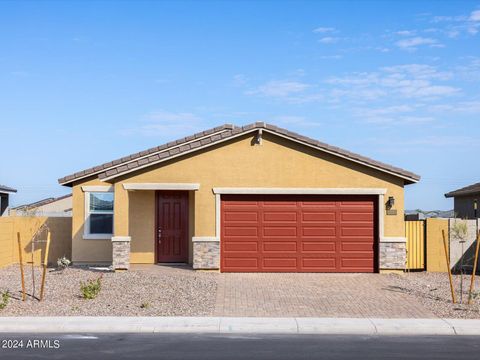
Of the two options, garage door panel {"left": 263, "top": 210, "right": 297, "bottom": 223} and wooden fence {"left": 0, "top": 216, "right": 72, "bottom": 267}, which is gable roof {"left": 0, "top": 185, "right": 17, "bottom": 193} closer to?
wooden fence {"left": 0, "top": 216, "right": 72, "bottom": 267}

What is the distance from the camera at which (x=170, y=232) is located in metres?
21.7

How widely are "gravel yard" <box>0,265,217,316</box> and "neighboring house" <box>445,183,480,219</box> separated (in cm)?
1628

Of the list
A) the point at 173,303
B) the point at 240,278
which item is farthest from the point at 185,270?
the point at 173,303

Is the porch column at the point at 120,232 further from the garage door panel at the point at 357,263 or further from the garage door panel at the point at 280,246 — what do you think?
the garage door panel at the point at 357,263

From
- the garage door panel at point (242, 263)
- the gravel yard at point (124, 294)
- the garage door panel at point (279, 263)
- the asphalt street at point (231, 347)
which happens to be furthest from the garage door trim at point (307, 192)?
the asphalt street at point (231, 347)

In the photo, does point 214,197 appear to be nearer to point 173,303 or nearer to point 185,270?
point 185,270

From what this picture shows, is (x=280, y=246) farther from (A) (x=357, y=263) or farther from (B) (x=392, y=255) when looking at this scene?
(B) (x=392, y=255)

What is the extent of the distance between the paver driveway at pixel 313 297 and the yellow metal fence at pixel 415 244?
5.89 feet

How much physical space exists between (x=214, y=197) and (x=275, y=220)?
199 centimetres

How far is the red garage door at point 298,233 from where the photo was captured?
20.1m

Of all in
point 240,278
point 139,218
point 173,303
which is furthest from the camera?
point 139,218

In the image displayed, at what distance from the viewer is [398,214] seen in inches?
790

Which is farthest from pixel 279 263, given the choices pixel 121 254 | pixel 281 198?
pixel 121 254

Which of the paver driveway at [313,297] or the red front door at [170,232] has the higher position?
the red front door at [170,232]
